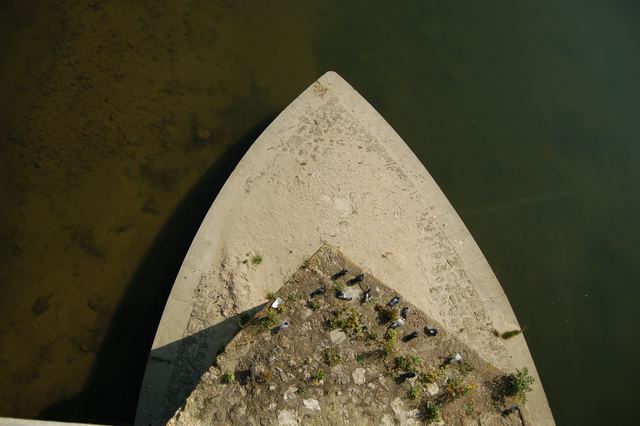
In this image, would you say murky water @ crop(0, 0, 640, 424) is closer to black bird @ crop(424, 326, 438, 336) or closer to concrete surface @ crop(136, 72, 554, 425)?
concrete surface @ crop(136, 72, 554, 425)

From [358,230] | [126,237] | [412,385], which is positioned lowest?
[412,385]

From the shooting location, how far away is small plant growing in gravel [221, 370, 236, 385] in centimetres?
524

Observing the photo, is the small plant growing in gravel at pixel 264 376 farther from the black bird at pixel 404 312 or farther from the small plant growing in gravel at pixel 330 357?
the black bird at pixel 404 312

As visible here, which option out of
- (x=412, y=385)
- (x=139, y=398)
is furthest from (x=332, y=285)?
(x=139, y=398)

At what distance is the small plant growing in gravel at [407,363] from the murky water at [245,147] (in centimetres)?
273

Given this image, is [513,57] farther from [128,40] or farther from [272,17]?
[128,40]

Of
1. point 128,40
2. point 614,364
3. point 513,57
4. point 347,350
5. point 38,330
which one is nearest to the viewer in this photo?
point 347,350

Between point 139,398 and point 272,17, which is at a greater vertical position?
point 272,17

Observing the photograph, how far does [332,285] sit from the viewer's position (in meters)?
5.76

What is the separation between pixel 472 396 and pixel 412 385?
2.97 feet

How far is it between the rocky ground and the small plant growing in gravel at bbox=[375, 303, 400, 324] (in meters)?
0.01

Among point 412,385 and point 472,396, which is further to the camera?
point 472,396

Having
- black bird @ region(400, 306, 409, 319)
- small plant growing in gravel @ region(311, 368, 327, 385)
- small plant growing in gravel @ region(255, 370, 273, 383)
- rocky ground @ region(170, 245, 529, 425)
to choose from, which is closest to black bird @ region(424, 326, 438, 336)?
rocky ground @ region(170, 245, 529, 425)

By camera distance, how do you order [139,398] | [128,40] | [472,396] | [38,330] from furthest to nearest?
[128,40] < [38,330] < [139,398] < [472,396]
